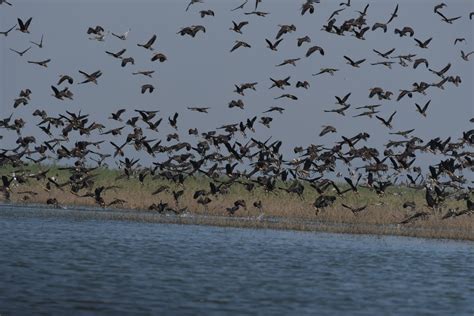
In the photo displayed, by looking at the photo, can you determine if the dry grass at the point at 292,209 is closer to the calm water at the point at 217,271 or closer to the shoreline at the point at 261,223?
the shoreline at the point at 261,223

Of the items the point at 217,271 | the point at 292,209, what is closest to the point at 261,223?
the point at 292,209

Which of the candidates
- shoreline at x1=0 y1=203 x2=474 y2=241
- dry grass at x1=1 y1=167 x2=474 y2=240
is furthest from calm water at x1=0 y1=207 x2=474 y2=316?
dry grass at x1=1 y1=167 x2=474 y2=240

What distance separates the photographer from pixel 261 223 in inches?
1470

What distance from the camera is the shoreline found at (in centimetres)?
3556

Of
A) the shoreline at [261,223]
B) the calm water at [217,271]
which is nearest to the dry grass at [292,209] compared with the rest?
the shoreline at [261,223]

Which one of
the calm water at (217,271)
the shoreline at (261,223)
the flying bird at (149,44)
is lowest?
the calm water at (217,271)

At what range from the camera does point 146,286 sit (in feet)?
69.0

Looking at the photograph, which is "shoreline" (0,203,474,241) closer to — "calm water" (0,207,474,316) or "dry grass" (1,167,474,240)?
"dry grass" (1,167,474,240)

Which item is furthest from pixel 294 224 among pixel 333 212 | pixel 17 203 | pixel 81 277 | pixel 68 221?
pixel 81 277

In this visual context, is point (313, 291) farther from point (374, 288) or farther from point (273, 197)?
point (273, 197)

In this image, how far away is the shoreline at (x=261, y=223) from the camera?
35.6 m

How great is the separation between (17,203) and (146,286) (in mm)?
24130

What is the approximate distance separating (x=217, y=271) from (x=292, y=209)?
17.9m

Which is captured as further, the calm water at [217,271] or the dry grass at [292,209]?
the dry grass at [292,209]
